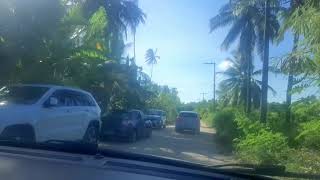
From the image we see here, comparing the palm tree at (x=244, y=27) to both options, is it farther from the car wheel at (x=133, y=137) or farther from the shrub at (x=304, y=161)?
the shrub at (x=304, y=161)

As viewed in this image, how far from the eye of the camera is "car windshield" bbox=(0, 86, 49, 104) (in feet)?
36.8

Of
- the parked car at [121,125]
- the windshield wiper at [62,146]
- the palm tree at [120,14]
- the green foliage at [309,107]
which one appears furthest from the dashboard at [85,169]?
the palm tree at [120,14]

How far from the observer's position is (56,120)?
1204 cm

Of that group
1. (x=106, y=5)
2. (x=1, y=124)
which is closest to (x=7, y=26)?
(x=1, y=124)

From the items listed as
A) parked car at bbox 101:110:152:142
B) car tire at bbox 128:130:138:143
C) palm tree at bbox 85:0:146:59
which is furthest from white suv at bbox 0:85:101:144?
palm tree at bbox 85:0:146:59

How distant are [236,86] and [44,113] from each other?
41.9 meters

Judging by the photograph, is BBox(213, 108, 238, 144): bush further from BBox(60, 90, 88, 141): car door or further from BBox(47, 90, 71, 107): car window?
BBox(47, 90, 71, 107): car window

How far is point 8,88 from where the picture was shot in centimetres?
1205

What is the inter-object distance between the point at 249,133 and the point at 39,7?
9653mm

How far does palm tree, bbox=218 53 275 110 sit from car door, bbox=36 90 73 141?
36.4 metres

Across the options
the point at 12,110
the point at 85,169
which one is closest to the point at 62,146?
the point at 85,169

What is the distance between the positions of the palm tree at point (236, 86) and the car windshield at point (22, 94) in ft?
123

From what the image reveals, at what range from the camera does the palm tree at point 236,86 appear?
159 feet

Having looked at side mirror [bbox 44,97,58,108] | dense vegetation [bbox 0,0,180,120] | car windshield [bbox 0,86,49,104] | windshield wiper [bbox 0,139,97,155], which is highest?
dense vegetation [bbox 0,0,180,120]
